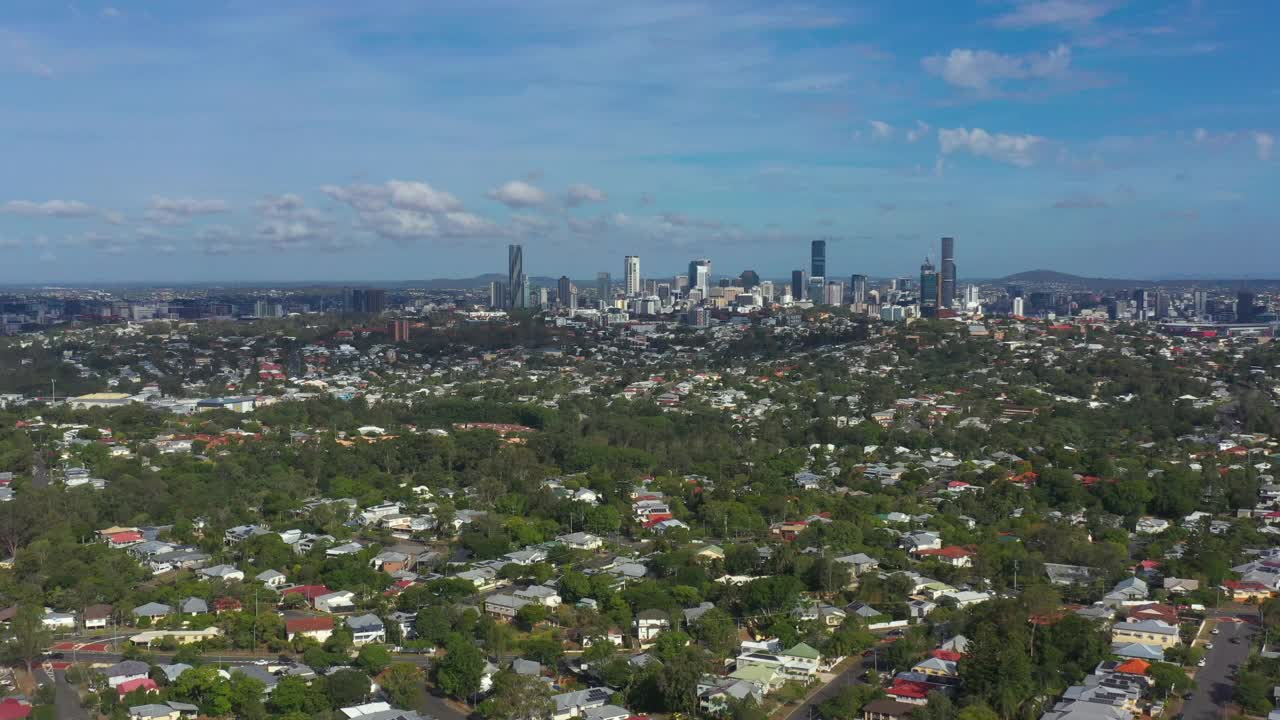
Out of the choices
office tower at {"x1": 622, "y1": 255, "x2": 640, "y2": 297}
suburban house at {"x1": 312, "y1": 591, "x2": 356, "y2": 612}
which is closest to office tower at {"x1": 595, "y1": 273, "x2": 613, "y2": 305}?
office tower at {"x1": 622, "y1": 255, "x2": 640, "y2": 297}

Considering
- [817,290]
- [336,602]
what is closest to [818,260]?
[817,290]

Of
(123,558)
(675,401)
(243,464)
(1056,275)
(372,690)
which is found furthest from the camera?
(1056,275)

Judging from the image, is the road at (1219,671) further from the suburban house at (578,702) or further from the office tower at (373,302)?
the office tower at (373,302)

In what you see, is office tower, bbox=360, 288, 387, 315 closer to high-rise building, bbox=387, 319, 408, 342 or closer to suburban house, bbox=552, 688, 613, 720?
high-rise building, bbox=387, 319, 408, 342

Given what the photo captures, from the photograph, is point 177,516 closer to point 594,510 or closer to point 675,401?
point 594,510

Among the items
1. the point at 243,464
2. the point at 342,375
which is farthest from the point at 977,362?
the point at 243,464
